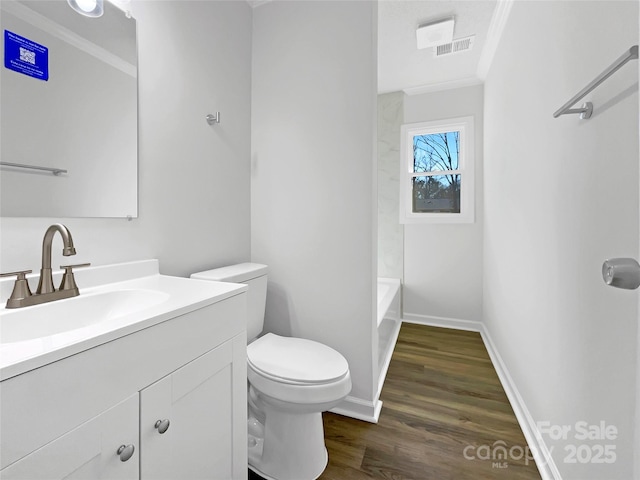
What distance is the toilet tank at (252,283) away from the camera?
4.78ft

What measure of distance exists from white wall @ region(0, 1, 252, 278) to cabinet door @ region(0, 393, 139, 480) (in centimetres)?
61

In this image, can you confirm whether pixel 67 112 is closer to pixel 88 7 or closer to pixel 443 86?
pixel 88 7

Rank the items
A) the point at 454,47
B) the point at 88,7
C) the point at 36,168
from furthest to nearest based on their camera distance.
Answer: the point at 454,47 → the point at 88,7 → the point at 36,168

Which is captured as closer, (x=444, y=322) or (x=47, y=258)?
(x=47, y=258)

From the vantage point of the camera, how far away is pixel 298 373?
1.23m

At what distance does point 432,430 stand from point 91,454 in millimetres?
1526

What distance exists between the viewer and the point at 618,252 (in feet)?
2.69

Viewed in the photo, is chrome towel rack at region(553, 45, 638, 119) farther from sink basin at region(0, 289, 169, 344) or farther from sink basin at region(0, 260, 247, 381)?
sink basin at region(0, 289, 169, 344)

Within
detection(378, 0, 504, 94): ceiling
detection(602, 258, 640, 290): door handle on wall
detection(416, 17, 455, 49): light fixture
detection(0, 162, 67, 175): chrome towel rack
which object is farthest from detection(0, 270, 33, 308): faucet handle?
detection(416, 17, 455, 49): light fixture

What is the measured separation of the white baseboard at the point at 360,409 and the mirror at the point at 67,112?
1.47 metres

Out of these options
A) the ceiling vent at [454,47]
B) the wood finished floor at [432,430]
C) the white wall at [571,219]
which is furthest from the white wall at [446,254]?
the white wall at [571,219]

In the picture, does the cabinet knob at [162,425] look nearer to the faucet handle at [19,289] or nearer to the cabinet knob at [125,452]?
the cabinet knob at [125,452]

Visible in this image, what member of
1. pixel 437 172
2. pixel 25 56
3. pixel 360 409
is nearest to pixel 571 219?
pixel 360 409

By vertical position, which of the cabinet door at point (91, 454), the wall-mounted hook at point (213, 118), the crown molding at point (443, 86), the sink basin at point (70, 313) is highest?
the crown molding at point (443, 86)
